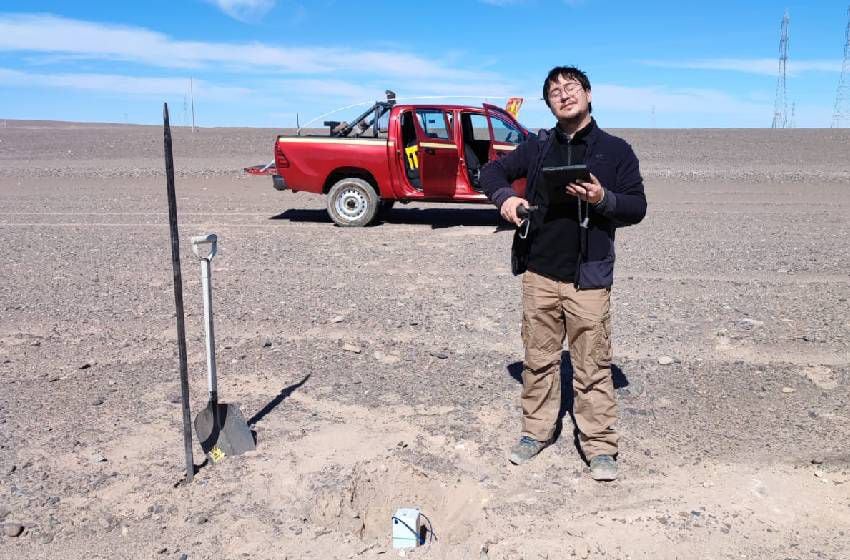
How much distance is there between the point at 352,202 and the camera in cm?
1198

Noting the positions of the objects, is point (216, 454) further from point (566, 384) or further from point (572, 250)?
point (566, 384)

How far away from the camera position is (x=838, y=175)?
20375 mm

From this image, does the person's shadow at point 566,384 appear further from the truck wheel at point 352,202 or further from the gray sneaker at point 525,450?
the truck wheel at point 352,202

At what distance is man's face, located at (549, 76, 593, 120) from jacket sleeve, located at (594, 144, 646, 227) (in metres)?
0.30

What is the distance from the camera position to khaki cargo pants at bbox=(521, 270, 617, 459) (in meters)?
3.81

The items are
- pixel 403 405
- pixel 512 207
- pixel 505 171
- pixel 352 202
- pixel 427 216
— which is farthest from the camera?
pixel 427 216

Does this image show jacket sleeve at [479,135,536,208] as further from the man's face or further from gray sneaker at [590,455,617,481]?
gray sneaker at [590,455,617,481]

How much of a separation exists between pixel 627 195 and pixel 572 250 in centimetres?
37

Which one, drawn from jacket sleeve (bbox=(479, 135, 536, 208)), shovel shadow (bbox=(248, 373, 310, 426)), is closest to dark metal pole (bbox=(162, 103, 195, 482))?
shovel shadow (bbox=(248, 373, 310, 426))

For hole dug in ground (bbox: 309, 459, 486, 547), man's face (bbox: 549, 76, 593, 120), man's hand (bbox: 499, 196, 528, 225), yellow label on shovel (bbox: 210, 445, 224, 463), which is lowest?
hole dug in ground (bbox: 309, 459, 486, 547)

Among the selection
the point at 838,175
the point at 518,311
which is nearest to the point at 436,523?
the point at 518,311

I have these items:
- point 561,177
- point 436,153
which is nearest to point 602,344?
point 561,177

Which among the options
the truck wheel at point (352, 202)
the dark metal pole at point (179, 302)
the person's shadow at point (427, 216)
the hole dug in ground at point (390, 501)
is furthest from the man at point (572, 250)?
the person's shadow at point (427, 216)

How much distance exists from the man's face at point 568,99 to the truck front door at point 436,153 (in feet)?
25.2
